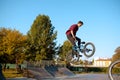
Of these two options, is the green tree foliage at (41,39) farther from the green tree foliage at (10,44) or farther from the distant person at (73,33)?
the distant person at (73,33)

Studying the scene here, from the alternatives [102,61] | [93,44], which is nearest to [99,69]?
[102,61]

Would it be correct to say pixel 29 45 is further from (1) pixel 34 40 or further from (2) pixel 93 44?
(2) pixel 93 44

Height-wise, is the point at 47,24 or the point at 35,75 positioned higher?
the point at 47,24

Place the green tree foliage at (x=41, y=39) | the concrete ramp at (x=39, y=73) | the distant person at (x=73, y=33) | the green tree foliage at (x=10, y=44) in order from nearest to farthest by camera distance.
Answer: the distant person at (x=73, y=33) < the concrete ramp at (x=39, y=73) < the green tree foliage at (x=10, y=44) < the green tree foliage at (x=41, y=39)

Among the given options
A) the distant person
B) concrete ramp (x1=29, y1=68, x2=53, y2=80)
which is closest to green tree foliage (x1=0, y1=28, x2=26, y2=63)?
concrete ramp (x1=29, y1=68, x2=53, y2=80)

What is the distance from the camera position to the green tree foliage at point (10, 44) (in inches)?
2125

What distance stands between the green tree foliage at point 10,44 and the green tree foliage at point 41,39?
11.1 meters

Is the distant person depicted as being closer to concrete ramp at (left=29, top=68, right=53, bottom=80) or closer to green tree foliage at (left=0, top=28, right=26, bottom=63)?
concrete ramp at (left=29, top=68, right=53, bottom=80)

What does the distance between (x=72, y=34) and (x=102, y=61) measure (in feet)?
537

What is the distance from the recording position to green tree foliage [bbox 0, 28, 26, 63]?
54.0 m

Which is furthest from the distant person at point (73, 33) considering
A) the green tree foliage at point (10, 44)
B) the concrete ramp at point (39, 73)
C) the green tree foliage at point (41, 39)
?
the green tree foliage at point (41, 39)

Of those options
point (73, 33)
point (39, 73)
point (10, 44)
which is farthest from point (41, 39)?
point (73, 33)

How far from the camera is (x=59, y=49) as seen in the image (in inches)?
3115

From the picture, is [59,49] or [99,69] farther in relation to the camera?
[99,69]
